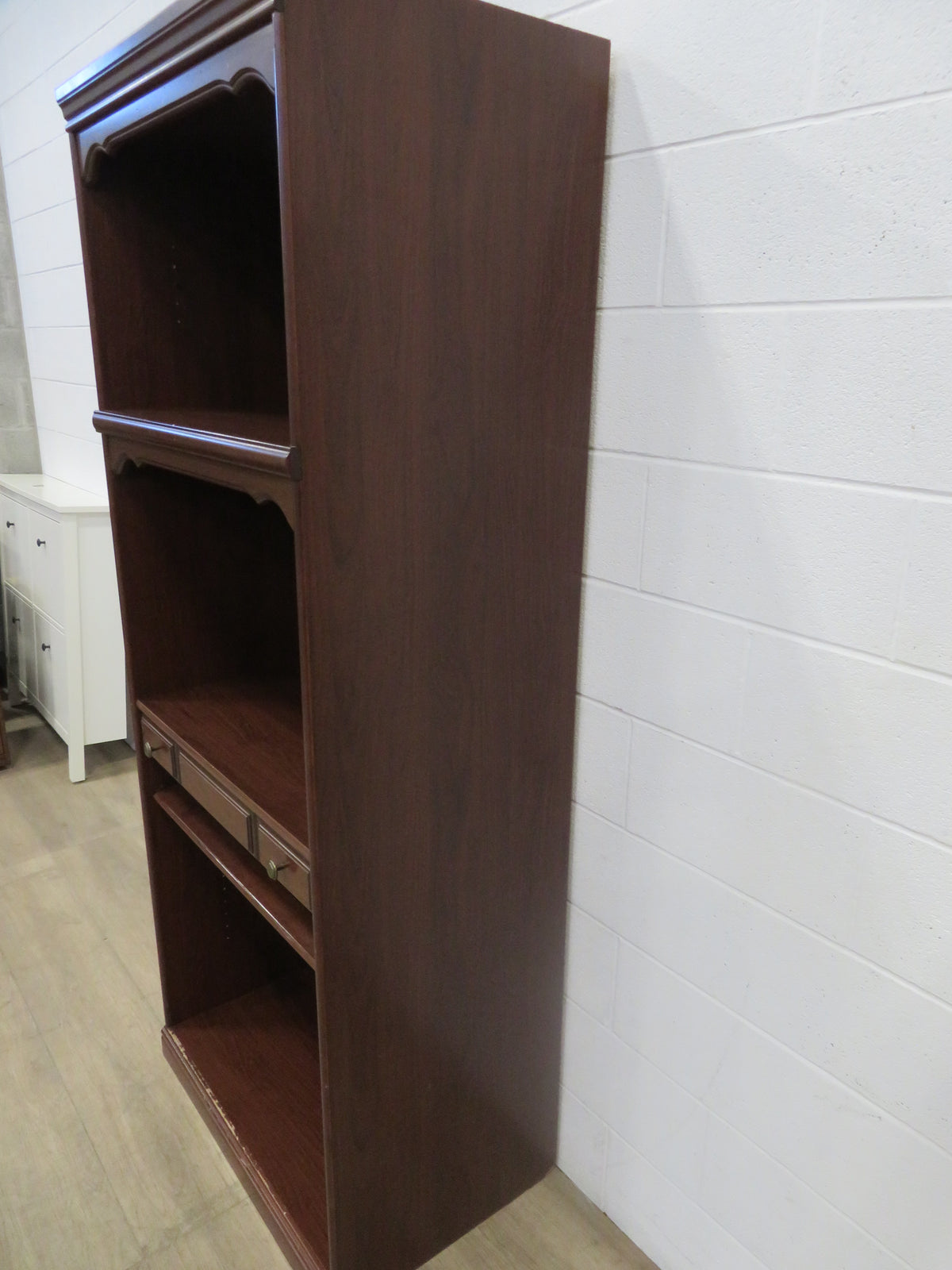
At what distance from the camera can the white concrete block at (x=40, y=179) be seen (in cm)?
274

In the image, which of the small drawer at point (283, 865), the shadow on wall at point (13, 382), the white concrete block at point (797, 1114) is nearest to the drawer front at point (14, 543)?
the shadow on wall at point (13, 382)

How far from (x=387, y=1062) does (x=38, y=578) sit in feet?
7.40

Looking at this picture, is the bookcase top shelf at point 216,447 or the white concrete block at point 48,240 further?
the white concrete block at point 48,240

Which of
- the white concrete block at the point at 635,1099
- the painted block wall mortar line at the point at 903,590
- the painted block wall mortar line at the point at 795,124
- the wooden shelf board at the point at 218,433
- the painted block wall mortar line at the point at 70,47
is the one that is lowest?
the white concrete block at the point at 635,1099

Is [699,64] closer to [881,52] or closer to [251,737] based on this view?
[881,52]

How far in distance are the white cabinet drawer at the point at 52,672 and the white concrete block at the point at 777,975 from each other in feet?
6.79

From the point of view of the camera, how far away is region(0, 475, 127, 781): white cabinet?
2.67 metres

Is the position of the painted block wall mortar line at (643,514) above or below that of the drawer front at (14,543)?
above

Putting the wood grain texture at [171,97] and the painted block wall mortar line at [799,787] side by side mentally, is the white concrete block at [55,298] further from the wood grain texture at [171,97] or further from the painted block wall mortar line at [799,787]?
the painted block wall mortar line at [799,787]

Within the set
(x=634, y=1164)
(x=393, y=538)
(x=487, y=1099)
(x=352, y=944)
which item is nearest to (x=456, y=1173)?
(x=487, y=1099)

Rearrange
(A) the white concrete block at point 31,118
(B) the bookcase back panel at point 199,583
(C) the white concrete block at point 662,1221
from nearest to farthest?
(C) the white concrete block at point 662,1221 → (B) the bookcase back panel at point 199,583 → (A) the white concrete block at point 31,118

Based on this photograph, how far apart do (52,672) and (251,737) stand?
183 centimetres

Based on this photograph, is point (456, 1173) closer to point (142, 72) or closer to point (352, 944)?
point (352, 944)

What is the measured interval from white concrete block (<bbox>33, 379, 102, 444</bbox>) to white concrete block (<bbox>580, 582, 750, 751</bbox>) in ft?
7.20
